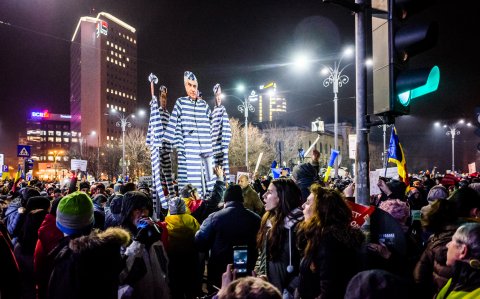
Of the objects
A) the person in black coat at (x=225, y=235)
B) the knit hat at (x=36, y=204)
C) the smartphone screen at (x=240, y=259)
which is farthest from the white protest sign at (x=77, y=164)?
the smartphone screen at (x=240, y=259)

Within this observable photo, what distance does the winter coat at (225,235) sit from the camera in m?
5.46

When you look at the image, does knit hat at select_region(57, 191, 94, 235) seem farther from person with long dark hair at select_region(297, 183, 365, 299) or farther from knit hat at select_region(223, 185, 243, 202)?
knit hat at select_region(223, 185, 243, 202)

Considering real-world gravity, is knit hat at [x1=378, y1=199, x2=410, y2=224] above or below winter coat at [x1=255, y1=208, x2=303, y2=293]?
above

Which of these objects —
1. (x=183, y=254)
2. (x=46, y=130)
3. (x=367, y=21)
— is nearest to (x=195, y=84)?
(x=183, y=254)

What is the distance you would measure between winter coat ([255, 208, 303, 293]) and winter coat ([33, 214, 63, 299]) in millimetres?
2331

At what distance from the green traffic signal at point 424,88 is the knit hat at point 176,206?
3277 millimetres

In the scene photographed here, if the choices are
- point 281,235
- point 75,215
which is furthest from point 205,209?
point 75,215

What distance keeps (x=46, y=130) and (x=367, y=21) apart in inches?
7039

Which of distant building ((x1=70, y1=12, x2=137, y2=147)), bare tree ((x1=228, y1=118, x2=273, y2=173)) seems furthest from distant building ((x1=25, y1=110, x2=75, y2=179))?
bare tree ((x1=228, y1=118, x2=273, y2=173))

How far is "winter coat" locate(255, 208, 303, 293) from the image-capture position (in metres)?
4.27

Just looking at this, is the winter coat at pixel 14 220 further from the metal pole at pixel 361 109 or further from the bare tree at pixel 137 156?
the bare tree at pixel 137 156

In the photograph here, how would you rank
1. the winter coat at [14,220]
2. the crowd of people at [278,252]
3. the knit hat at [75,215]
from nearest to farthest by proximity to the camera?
1. the crowd of people at [278,252]
2. the knit hat at [75,215]
3. the winter coat at [14,220]

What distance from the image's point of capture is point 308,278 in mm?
3662

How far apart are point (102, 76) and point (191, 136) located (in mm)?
137670
